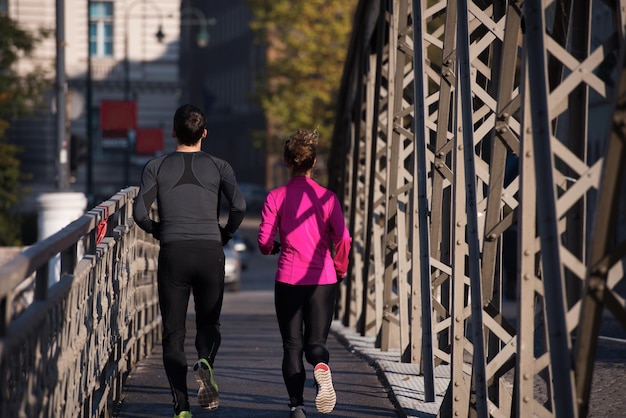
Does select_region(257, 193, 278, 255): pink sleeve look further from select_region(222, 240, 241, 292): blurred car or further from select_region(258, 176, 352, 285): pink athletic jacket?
select_region(222, 240, 241, 292): blurred car

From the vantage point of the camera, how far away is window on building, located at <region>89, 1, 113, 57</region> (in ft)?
190

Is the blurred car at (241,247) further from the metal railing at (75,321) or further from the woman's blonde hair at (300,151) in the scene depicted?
the woman's blonde hair at (300,151)

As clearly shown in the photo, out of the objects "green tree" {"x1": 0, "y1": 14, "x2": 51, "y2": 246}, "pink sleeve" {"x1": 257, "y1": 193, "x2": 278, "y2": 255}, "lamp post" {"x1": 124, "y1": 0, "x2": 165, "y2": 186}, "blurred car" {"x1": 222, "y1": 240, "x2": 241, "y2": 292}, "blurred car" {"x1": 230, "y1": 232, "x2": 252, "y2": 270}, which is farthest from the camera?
"lamp post" {"x1": 124, "y1": 0, "x2": 165, "y2": 186}

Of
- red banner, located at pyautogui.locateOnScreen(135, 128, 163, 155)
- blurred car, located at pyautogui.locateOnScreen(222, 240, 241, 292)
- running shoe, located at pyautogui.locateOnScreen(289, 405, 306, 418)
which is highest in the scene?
running shoe, located at pyautogui.locateOnScreen(289, 405, 306, 418)

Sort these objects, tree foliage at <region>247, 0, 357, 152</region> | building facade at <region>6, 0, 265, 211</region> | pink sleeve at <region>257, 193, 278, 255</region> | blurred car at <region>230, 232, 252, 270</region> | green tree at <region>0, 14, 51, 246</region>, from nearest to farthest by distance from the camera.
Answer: pink sleeve at <region>257, 193, 278, 255</region> → green tree at <region>0, 14, 51, 246</region> → blurred car at <region>230, 232, 252, 270</region> → tree foliage at <region>247, 0, 357, 152</region> → building facade at <region>6, 0, 265, 211</region>

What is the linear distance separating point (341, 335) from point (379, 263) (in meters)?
1.06

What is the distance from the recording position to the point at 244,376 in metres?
10.1

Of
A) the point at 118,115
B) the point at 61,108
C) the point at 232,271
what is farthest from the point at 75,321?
the point at 118,115

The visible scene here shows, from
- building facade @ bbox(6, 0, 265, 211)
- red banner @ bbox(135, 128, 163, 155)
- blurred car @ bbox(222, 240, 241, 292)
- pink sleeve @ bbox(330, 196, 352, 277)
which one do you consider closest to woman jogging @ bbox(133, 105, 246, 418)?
pink sleeve @ bbox(330, 196, 352, 277)

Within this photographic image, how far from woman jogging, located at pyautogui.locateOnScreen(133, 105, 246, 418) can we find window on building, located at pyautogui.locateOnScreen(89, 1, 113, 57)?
5128 centimetres

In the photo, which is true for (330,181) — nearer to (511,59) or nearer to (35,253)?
(511,59)

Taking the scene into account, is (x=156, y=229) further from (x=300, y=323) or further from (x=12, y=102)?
(x=12, y=102)

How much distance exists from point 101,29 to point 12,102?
19127mm

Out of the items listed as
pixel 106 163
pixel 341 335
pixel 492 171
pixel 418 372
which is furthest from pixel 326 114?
pixel 492 171
